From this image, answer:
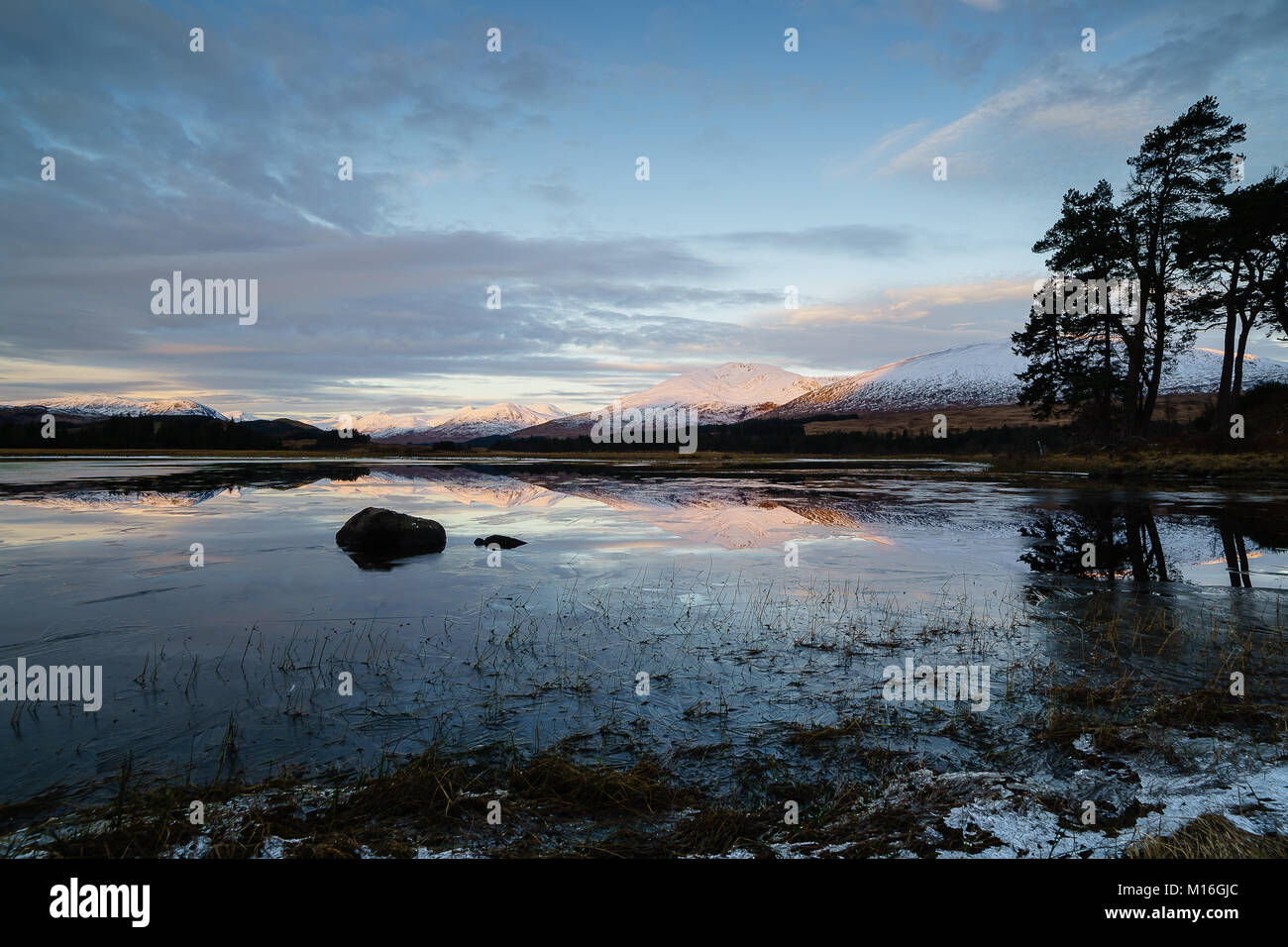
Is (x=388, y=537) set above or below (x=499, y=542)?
above

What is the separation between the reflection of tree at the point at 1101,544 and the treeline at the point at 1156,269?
19.7m

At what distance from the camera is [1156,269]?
3909 cm

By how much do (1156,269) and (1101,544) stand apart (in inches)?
1216

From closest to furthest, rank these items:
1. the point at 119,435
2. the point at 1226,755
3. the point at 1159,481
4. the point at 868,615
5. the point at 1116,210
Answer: the point at 1226,755, the point at 868,615, the point at 1159,481, the point at 1116,210, the point at 119,435

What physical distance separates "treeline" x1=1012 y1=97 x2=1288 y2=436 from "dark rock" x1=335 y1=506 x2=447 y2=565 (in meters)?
40.4

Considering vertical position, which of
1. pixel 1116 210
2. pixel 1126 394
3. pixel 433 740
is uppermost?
pixel 1116 210

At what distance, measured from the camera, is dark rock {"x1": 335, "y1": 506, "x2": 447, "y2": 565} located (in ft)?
59.1

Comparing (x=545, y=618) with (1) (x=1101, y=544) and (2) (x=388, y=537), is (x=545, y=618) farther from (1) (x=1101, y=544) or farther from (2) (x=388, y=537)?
(1) (x=1101, y=544)

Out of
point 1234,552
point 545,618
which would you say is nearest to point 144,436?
point 545,618

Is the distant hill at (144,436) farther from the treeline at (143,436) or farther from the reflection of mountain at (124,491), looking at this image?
the reflection of mountain at (124,491)
